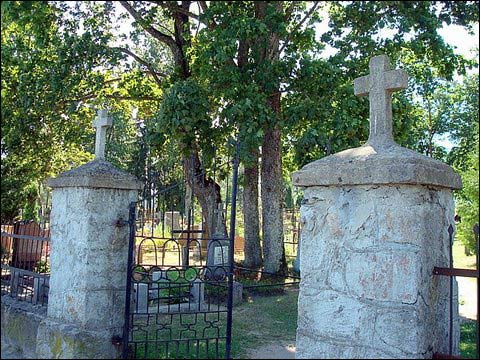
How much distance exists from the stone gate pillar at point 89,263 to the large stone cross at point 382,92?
232cm

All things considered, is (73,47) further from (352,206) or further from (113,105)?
(352,206)

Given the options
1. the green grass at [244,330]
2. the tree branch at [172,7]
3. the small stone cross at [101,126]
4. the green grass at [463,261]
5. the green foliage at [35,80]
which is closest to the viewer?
the green grass at [244,330]

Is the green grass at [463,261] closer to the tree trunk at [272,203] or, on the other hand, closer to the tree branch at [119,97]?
the tree trunk at [272,203]

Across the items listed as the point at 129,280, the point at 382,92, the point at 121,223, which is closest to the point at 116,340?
the point at 129,280

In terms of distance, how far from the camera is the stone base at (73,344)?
13.6ft

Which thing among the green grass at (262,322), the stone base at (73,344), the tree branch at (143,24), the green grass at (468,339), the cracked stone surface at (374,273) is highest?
the tree branch at (143,24)

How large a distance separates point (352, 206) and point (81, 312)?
8.70ft

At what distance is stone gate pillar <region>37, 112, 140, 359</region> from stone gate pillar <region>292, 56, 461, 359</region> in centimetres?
191

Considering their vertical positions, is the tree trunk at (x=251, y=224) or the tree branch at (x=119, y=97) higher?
the tree branch at (x=119, y=97)

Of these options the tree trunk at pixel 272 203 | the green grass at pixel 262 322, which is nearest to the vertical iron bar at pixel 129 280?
the green grass at pixel 262 322

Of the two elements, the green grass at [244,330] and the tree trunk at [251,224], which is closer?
the green grass at [244,330]

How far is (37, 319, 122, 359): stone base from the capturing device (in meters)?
4.14

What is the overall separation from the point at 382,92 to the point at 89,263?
289 centimetres

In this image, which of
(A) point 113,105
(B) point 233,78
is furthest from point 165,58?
(B) point 233,78
